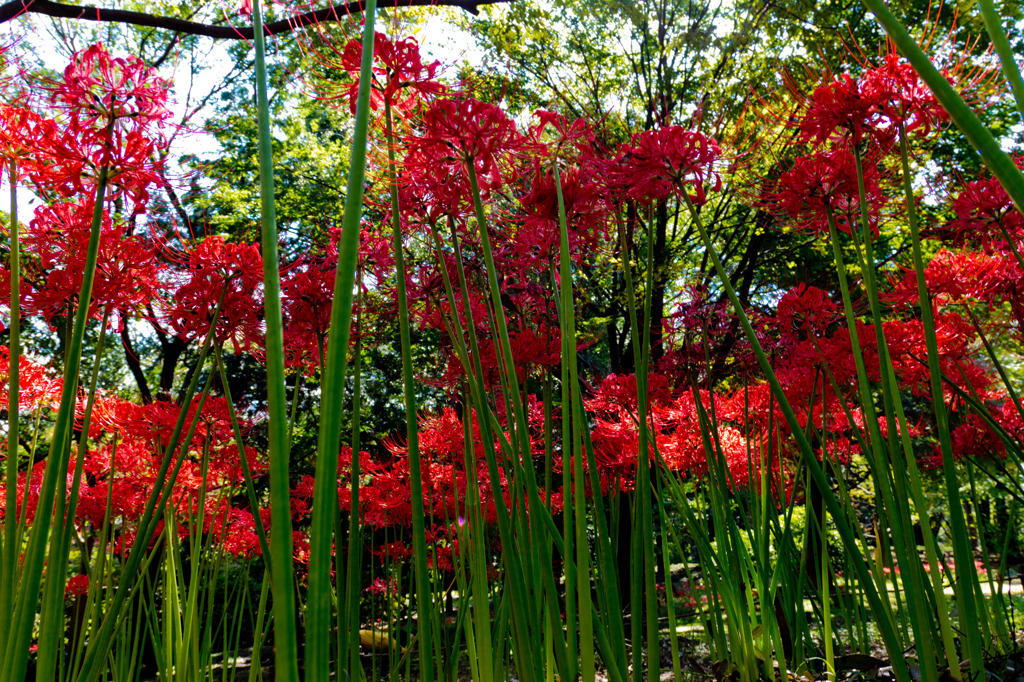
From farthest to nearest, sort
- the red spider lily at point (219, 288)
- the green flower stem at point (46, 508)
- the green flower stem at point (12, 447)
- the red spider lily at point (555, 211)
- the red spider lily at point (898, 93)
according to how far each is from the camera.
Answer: the red spider lily at point (219, 288) → the red spider lily at point (555, 211) → the red spider lily at point (898, 93) → the green flower stem at point (12, 447) → the green flower stem at point (46, 508)

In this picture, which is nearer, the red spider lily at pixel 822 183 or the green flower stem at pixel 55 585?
the green flower stem at pixel 55 585

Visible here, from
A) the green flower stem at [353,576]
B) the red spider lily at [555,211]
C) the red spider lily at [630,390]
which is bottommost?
the green flower stem at [353,576]

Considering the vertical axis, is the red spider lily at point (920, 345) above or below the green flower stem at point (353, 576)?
above

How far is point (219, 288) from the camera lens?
1.69 metres

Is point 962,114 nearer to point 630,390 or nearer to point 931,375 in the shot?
point 931,375

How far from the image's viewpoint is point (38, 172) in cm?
146

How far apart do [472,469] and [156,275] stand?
108 centimetres

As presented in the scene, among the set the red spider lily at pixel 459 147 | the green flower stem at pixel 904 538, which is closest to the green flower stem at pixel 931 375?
the green flower stem at pixel 904 538

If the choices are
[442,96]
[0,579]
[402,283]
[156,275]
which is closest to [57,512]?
[0,579]

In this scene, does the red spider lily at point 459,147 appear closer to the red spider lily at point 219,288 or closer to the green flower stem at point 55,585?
the red spider lily at point 219,288

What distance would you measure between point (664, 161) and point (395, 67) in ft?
2.10

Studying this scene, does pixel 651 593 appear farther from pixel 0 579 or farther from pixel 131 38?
pixel 131 38

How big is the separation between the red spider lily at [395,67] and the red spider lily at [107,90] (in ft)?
1.47

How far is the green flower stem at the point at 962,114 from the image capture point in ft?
2.16
